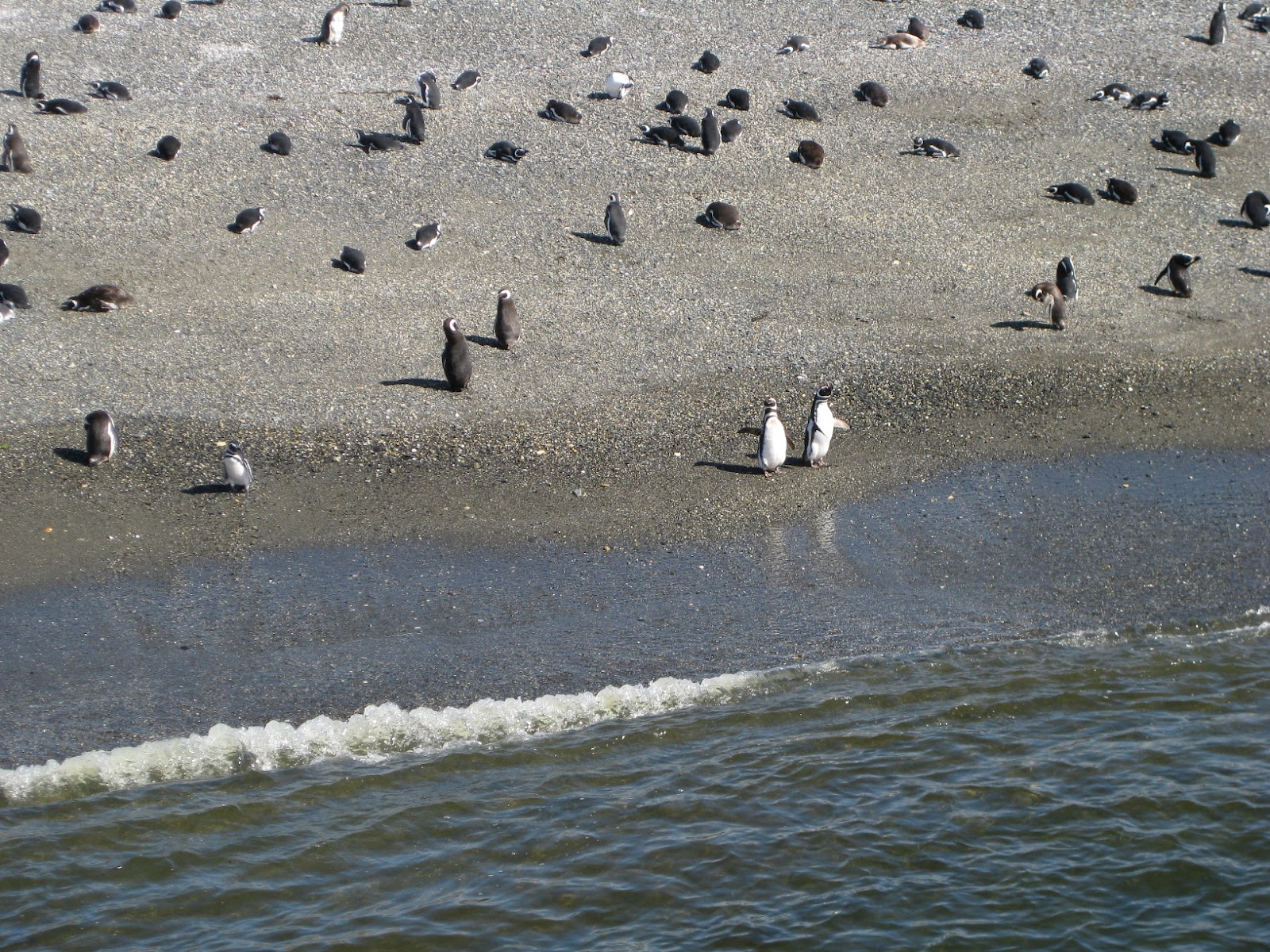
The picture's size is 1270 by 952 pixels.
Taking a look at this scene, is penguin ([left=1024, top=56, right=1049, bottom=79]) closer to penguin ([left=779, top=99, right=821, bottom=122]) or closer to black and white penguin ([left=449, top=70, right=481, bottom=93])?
penguin ([left=779, top=99, right=821, bottom=122])

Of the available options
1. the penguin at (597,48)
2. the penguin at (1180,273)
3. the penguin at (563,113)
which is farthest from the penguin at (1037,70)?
the penguin at (563,113)

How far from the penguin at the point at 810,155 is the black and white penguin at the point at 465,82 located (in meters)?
4.98

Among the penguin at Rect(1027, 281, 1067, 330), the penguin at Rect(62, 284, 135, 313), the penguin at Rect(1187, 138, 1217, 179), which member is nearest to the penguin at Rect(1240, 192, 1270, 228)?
the penguin at Rect(1187, 138, 1217, 179)

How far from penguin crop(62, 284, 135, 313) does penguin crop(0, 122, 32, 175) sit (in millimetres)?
4092

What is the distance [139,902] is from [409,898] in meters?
1.30

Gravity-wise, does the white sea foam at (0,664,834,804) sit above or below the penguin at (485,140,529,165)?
below

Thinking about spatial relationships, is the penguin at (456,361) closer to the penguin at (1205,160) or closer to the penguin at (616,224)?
the penguin at (616,224)

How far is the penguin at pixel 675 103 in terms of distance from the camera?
63.4 ft

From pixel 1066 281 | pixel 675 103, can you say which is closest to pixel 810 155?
pixel 675 103

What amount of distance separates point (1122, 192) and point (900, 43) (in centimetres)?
609

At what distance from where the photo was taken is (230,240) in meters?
15.6

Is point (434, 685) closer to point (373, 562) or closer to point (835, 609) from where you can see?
point (373, 562)

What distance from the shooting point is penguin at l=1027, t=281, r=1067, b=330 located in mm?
14133

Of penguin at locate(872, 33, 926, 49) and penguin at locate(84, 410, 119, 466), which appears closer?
penguin at locate(84, 410, 119, 466)
